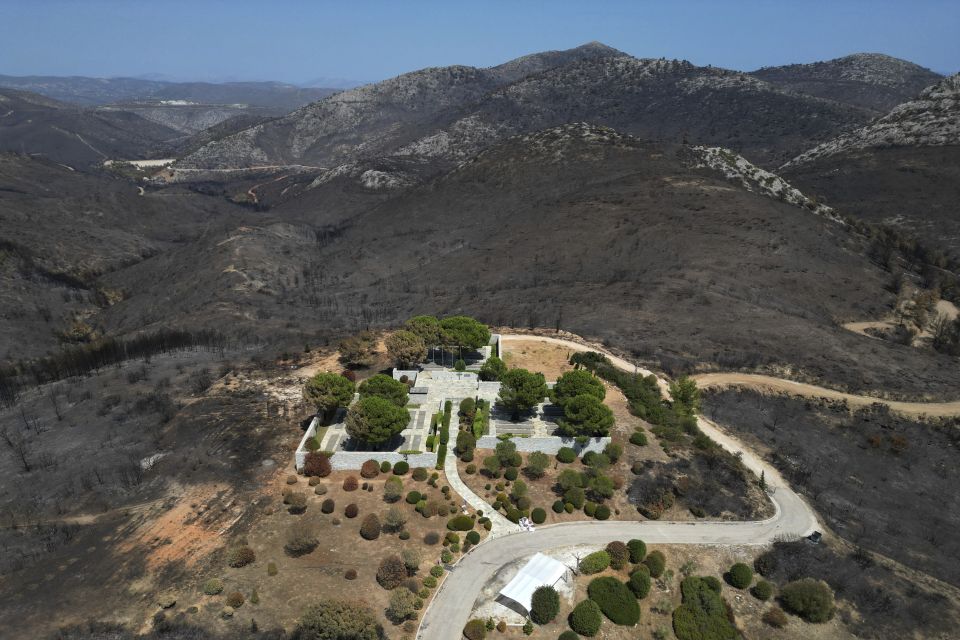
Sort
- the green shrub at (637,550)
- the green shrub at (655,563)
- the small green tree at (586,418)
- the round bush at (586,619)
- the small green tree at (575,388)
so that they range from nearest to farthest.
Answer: the round bush at (586,619) < the green shrub at (655,563) < the green shrub at (637,550) < the small green tree at (586,418) < the small green tree at (575,388)

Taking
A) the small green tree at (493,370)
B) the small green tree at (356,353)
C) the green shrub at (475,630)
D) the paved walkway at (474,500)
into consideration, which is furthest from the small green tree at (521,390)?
the green shrub at (475,630)

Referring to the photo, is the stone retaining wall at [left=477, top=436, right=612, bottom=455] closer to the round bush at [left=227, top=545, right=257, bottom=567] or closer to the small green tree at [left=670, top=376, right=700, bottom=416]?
the small green tree at [left=670, top=376, right=700, bottom=416]

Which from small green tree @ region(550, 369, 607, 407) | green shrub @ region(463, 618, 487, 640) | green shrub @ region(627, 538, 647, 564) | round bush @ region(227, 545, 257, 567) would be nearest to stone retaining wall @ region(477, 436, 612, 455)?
small green tree @ region(550, 369, 607, 407)

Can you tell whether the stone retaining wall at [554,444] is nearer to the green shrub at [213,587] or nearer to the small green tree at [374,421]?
the small green tree at [374,421]

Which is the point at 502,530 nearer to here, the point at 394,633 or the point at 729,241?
the point at 394,633

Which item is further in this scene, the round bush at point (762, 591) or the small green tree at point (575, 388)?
the small green tree at point (575, 388)
